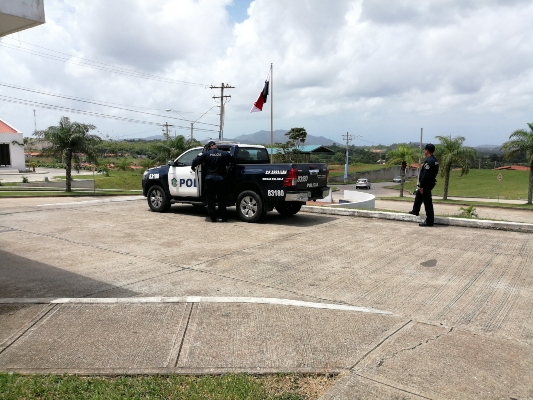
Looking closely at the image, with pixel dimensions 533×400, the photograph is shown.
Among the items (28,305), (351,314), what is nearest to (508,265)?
(351,314)

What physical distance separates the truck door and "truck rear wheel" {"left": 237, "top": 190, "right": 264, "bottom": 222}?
4.20ft

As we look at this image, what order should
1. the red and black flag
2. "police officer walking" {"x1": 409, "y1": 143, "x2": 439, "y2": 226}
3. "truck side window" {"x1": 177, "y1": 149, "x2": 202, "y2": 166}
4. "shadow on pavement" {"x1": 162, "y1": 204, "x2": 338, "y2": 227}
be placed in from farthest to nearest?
1. the red and black flag
2. "truck side window" {"x1": 177, "y1": 149, "x2": 202, "y2": 166}
3. "shadow on pavement" {"x1": 162, "y1": 204, "x2": 338, "y2": 227}
4. "police officer walking" {"x1": 409, "y1": 143, "x2": 439, "y2": 226}

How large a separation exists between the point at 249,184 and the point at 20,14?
20.1 ft

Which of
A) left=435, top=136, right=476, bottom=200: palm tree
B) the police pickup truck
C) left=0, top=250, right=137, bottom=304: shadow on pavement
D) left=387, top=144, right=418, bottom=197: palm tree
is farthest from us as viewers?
left=387, top=144, right=418, bottom=197: palm tree

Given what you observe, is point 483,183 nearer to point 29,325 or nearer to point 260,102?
point 260,102

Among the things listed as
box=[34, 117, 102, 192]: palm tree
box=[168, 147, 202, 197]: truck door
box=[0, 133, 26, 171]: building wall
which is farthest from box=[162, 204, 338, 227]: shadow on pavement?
box=[0, 133, 26, 171]: building wall

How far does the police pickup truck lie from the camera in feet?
32.6

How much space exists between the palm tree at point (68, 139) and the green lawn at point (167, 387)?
984 inches

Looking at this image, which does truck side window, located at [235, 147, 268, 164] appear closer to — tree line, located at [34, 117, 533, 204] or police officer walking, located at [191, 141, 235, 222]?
police officer walking, located at [191, 141, 235, 222]

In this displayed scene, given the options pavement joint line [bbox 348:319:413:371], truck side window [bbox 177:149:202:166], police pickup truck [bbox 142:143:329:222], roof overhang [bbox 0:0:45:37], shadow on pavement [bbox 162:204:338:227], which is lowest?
pavement joint line [bbox 348:319:413:371]

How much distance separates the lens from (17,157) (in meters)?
55.1

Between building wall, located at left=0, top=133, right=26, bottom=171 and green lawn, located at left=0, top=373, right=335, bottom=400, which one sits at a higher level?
building wall, located at left=0, top=133, right=26, bottom=171

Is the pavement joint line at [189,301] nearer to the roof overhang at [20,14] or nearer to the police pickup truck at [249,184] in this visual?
the roof overhang at [20,14]

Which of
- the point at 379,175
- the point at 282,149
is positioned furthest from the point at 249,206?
the point at 379,175
